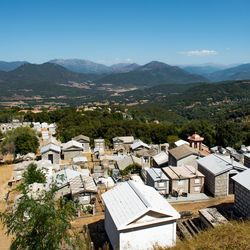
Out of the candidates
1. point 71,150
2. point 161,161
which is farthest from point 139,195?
point 71,150

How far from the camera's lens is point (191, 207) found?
57.5 ft

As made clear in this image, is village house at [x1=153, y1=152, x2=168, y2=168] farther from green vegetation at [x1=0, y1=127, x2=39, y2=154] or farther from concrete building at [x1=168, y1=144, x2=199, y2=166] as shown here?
green vegetation at [x1=0, y1=127, x2=39, y2=154]

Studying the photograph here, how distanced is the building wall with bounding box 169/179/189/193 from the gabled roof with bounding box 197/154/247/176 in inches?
81.2

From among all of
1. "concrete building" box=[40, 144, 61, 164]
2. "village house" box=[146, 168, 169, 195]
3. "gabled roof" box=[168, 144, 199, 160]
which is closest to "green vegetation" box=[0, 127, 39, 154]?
"concrete building" box=[40, 144, 61, 164]

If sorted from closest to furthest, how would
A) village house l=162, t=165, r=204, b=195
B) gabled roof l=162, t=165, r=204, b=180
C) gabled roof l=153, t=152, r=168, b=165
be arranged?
village house l=162, t=165, r=204, b=195
gabled roof l=162, t=165, r=204, b=180
gabled roof l=153, t=152, r=168, b=165

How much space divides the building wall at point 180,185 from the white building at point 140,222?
6.45 m

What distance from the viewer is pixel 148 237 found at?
1170 cm

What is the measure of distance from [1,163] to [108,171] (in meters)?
16.9

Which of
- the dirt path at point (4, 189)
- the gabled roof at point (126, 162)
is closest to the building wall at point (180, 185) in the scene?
the gabled roof at point (126, 162)

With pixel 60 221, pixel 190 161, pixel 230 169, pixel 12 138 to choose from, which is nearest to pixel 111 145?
pixel 12 138

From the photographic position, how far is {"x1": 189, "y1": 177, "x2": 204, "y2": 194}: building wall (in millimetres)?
19297

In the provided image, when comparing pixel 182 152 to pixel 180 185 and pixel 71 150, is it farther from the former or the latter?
pixel 71 150

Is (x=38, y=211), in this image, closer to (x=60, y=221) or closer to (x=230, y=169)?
(x=60, y=221)

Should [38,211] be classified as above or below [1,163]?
above
